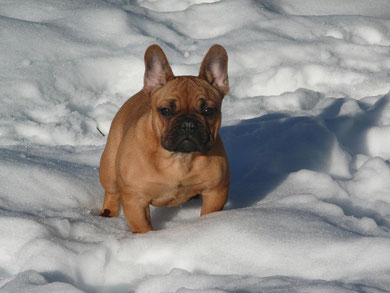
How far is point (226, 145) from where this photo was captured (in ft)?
14.6

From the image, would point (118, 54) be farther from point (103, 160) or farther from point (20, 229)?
point (20, 229)

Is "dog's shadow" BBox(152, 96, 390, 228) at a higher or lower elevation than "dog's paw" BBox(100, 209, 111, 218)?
higher

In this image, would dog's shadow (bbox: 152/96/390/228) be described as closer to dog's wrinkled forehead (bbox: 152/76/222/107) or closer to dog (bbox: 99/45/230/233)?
dog (bbox: 99/45/230/233)

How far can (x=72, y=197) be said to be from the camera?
3.64 metres

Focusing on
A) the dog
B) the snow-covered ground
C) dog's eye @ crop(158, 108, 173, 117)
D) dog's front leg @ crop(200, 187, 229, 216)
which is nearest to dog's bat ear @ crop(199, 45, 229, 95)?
the dog

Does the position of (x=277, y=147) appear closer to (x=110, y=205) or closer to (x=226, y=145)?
(x=226, y=145)

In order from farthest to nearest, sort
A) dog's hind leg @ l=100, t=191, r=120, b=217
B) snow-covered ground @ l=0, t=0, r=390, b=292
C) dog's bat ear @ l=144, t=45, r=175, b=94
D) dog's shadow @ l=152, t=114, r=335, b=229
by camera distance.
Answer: dog's shadow @ l=152, t=114, r=335, b=229
dog's hind leg @ l=100, t=191, r=120, b=217
dog's bat ear @ l=144, t=45, r=175, b=94
snow-covered ground @ l=0, t=0, r=390, b=292

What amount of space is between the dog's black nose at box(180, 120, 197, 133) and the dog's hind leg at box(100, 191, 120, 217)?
2.64 ft

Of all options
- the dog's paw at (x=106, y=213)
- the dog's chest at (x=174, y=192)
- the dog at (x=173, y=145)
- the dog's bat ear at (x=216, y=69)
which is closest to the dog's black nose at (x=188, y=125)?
the dog at (x=173, y=145)

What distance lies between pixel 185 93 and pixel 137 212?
0.64 meters

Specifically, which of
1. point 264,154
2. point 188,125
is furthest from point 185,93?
point 264,154

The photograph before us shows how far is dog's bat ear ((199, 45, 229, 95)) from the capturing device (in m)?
3.38

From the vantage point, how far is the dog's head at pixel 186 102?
121 inches

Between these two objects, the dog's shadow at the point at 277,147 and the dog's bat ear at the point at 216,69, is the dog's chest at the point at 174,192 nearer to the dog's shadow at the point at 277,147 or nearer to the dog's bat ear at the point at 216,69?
the dog's shadow at the point at 277,147
